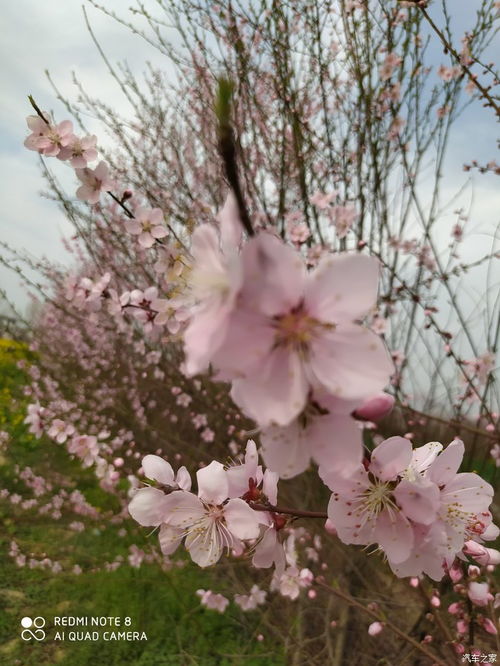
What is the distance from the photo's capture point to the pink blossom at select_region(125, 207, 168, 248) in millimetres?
1850

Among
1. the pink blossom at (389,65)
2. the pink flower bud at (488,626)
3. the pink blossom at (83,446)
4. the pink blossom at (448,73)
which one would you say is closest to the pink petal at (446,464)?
the pink flower bud at (488,626)

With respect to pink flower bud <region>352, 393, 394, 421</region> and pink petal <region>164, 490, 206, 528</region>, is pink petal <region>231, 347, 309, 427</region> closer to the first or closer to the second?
pink flower bud <region>352, 393, 394, 421</region>

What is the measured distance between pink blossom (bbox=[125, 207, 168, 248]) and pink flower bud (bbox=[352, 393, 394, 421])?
1.43 meters

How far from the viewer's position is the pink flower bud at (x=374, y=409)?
0.57 m

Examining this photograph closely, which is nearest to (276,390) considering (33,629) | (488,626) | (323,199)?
(488,626)

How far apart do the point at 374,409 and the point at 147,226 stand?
4.95 feet

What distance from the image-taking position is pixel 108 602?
3.83 m

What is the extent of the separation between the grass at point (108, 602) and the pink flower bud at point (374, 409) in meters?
2.51

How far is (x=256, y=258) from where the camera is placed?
46cm

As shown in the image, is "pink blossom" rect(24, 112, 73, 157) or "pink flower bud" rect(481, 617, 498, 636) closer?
"pink flower bud" rect(481, 617, 498, 636)

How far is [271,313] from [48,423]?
3303 mm

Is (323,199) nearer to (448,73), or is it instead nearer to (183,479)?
→ (448,73)

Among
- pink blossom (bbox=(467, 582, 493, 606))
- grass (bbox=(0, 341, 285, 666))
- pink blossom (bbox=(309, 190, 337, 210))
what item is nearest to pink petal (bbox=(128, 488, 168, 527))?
pink blossom (bbox=(467, 582, 493, 606))

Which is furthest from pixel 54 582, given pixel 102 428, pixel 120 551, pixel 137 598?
pixel 102 428
